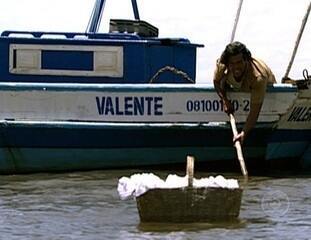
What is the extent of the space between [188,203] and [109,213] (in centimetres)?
85

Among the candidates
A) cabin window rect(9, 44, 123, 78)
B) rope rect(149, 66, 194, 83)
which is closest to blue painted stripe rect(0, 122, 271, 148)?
rope rect(149, 66, 194, 83)

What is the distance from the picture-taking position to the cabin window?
10781 millimetres

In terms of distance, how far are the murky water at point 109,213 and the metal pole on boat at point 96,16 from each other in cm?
276

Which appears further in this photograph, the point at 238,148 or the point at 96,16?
the point at 96,16

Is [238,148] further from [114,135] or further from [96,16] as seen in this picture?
[96,16]

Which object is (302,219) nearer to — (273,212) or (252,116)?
(273,212)

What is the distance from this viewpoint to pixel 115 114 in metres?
9.76

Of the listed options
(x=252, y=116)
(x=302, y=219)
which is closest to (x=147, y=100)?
(x=252, y=116)

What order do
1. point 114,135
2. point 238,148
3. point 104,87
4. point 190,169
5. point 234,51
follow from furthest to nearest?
point 114,135
point 104,87
point 234,51
point 238,148
point 190,169

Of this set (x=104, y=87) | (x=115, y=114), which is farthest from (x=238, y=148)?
(x=104, y=87)

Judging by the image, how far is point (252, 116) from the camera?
31.0ft

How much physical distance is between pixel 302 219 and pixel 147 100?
330 centimetres

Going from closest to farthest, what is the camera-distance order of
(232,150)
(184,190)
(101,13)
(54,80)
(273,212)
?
(184,190), (273,212), (232,150), (54,80), (101,13)

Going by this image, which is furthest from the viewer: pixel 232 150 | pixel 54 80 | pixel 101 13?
pixel 101 13
